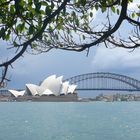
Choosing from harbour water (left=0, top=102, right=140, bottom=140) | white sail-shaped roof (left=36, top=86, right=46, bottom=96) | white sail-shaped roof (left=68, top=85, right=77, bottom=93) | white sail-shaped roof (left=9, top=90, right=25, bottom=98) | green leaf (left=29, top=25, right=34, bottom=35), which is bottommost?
harbour water (left=0, top=102, right=140, bottom=140)

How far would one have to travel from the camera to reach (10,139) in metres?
39.0

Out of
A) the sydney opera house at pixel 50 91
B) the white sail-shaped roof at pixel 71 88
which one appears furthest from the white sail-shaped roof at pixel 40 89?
the white sail-shaped roof at pixel 71 88

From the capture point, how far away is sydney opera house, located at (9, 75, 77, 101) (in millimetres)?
112438

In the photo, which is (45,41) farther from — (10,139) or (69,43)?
(10,139)

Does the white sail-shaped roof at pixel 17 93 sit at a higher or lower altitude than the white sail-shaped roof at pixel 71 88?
lower

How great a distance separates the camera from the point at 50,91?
404 feet

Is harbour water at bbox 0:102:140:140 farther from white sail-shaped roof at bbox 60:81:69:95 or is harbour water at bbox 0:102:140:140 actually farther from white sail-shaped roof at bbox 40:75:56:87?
white sail-shaped roof at bbox 60:81:69:95

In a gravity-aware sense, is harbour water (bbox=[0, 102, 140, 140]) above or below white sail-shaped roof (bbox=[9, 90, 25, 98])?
below

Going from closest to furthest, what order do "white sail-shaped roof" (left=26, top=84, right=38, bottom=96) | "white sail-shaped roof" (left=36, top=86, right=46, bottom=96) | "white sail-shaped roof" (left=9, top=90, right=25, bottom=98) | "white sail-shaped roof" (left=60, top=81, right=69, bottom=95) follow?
"white sail-shaped roof" (left=36, top=86, right=46, bottom=96) → "white sail-shaped roof" (left=26, top=84, right=38, bottom=96) → "white sail-shaped roof" (left=60, top=81, right=69, bottom=95) → "white sail-shaped roof" (left=9, top=90, right=25, bottom=98)

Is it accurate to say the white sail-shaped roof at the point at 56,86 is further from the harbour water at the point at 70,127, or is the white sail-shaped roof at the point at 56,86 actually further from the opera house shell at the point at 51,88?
the harbour water at the point at 70,127

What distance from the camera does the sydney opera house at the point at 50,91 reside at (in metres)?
112

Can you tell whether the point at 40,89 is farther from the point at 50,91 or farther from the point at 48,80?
the point at 48,80

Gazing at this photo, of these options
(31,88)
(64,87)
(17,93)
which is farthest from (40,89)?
(17,93)

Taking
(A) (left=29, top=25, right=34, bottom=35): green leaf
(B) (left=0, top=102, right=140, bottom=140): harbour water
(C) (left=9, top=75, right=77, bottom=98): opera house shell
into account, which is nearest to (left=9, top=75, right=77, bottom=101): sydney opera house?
(C) (left=9, top=75, right=77, bottom=98): opera house shell
